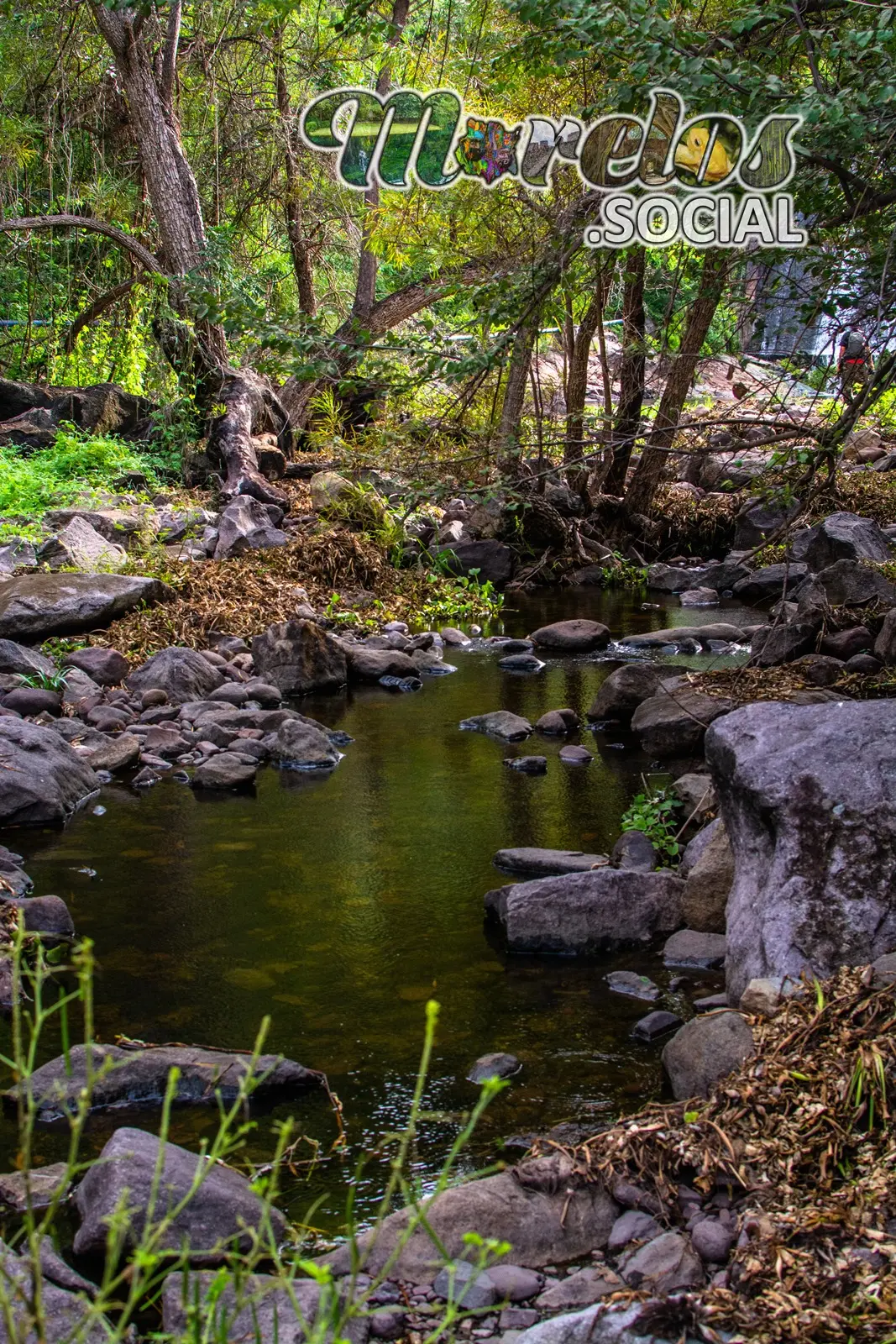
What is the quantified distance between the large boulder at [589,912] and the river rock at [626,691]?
294 centimetres

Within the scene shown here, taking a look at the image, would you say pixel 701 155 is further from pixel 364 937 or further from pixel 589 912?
pixel 364 937

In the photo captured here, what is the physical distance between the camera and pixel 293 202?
1527 centimetres

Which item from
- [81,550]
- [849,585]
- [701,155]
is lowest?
[81,550]

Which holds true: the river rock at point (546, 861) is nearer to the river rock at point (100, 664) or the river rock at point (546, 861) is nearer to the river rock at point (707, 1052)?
the river rock at point (707, 1052)

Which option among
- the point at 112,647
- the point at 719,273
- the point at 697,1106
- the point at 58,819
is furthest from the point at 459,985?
the point at 112,647

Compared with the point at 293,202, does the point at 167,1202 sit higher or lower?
lower

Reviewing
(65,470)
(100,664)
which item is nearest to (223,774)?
(100,664)

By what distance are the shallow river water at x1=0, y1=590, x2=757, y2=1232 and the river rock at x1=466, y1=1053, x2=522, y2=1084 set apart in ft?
0.12

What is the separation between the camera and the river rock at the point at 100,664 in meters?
7.74

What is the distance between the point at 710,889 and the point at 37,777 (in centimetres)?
314

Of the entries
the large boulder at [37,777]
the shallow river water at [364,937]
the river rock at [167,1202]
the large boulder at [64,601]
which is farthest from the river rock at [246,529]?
the river rock at [167,1202]

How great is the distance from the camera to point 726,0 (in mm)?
6926

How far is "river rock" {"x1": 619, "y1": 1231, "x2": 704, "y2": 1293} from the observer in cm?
240

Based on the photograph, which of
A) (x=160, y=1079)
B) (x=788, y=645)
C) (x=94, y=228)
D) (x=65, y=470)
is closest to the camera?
(x=160, y=1079)
